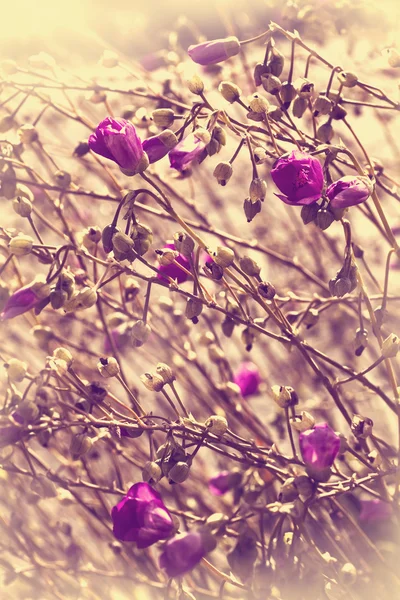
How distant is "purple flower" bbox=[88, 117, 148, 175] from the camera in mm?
398

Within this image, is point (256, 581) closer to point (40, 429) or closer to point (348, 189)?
point (40, 429)

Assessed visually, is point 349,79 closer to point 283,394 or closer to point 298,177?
point 298,177

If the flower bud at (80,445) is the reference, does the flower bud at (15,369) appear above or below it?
above

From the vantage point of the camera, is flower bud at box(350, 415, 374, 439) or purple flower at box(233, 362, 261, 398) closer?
flower bud at box(350, 415, 374, 439)

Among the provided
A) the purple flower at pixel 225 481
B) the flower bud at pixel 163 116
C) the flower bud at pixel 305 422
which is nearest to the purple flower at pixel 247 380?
the purple flower at pixel 225 481

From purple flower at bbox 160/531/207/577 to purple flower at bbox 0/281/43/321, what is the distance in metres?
0.20

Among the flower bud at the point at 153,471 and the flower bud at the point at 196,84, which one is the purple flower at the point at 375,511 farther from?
the flower bud at the point at 196,84

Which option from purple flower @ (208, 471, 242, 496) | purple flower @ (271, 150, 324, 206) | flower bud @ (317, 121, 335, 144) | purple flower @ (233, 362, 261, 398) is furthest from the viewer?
purple flower @ (233, 362, 261, 398)

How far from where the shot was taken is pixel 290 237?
1024 mm

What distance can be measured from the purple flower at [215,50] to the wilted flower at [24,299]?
0.21 metres

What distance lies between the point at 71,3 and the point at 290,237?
0.46 metres

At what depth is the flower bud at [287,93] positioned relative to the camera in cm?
48

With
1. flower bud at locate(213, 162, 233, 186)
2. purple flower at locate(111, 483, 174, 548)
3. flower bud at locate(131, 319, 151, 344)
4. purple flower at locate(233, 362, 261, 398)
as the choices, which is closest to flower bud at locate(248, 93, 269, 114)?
flower bud at locate(213, 162, 233, 186)

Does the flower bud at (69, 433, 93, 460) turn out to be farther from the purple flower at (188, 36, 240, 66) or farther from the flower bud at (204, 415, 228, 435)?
the purple flower at (188, 36, 240, 66)
